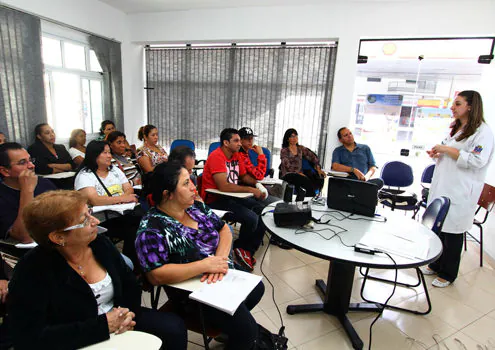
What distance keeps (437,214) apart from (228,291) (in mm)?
1740

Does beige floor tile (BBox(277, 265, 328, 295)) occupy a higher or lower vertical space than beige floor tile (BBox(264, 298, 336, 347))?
lower

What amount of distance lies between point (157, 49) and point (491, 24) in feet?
16.7

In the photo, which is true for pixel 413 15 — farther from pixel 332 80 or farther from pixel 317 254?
pixel 317 254

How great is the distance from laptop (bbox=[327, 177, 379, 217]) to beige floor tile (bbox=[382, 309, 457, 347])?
0.82 metres

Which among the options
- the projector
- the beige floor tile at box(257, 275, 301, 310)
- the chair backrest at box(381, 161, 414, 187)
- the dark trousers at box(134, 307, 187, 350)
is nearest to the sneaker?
the beige floor tile at box(257, 275, 301, 310)

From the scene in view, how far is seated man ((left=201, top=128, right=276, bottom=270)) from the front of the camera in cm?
273

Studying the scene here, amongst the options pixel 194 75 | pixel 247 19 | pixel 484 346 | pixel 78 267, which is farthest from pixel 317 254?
pixel 194 75

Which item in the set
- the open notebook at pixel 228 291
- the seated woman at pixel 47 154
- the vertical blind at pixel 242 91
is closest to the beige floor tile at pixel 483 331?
the open notebook at pixel 228 291

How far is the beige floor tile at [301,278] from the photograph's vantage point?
2.45m

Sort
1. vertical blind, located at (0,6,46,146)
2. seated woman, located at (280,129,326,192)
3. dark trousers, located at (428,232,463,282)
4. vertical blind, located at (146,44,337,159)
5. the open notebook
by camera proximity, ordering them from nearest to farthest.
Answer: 1. the open notebook
2. dark trousers, located at (428,232,463,282)
3. vertical blind, located at (0,6,46,146)
4. seated woman, located at (280,129,326,192)
5. vertical blind, located at (146,44,337,159)

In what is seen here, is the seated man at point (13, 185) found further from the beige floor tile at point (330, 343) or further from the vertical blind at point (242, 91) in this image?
the vertical blind at point (242, 91)

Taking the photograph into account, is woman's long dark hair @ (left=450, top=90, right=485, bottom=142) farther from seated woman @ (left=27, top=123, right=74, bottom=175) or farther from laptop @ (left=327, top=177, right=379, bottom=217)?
seated woman @ (left=27, top=123, right=74, bottom=175)

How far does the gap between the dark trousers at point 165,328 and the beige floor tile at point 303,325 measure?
93 cm

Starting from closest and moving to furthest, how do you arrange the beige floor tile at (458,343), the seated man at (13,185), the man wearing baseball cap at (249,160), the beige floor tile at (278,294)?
the seated man at (13,185) → the beige floor tile at (458,343) → the beige floor tile at (278,294) → the man wearing baseball cap at (249,160)
